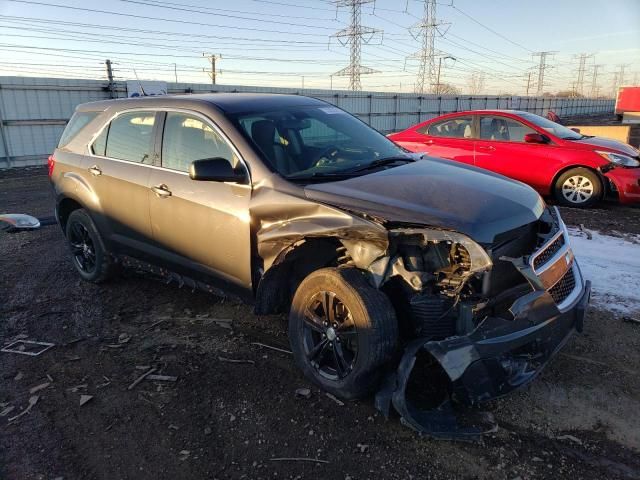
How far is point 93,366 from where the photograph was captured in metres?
3.62

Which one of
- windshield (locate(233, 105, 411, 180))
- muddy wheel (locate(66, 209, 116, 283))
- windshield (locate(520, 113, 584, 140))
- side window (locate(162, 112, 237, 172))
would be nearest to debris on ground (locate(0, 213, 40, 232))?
muddy wheel (locate(66, 209, 116, 283))

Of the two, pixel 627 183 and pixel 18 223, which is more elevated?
pixel 627 183

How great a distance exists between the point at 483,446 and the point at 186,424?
5.57 ft

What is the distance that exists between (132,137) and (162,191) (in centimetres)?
81

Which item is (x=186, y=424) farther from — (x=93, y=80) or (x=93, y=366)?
(x=93, y=80)

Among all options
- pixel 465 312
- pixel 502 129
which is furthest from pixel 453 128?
pixel 465 312

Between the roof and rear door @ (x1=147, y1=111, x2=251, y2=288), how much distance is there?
5.9 inches

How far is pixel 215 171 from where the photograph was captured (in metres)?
3.37

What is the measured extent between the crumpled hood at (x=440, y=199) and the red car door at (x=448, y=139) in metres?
5.50

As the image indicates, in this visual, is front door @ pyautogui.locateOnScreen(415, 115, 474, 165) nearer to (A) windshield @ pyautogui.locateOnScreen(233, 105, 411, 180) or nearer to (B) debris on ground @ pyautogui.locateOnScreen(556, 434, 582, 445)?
(A) windshield @ pyautogui.locateOnScreen(233, 105, 411, 180)

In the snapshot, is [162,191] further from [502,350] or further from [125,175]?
[502,350]

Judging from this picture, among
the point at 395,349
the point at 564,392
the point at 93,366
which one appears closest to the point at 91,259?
the point at 93,366

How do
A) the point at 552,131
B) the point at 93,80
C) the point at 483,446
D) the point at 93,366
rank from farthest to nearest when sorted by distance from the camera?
the point at 93,80, the point at 552,131, the point at 93,366, the point at 483,446

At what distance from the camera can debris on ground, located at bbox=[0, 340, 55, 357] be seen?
3844 mm
